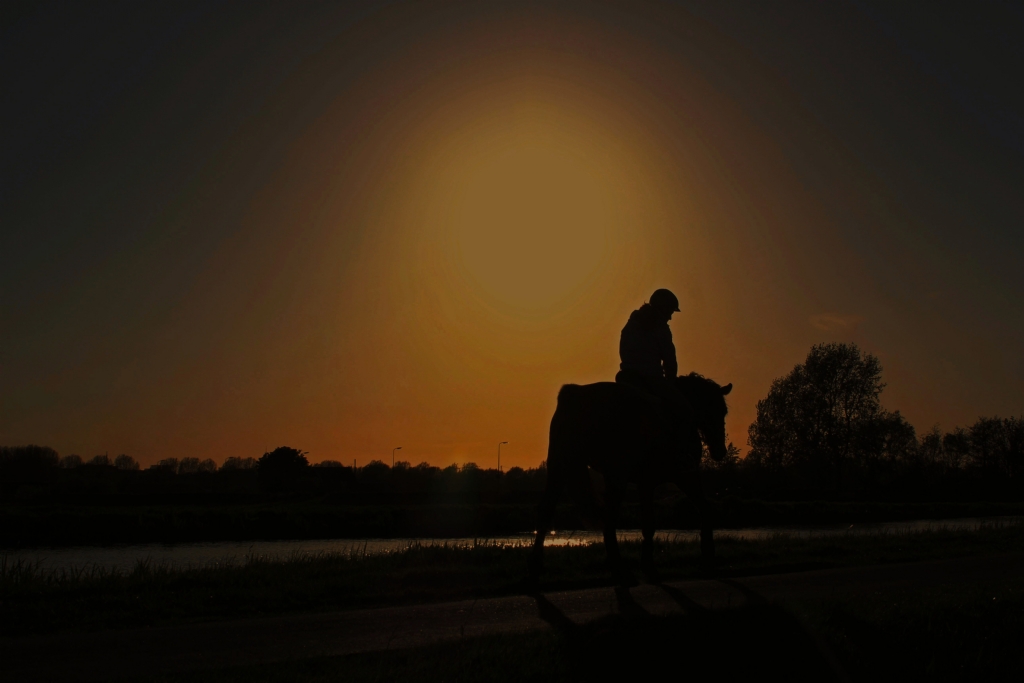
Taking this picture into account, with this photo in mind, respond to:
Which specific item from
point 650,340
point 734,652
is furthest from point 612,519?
point 734,652

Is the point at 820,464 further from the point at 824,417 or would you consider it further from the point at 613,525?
the point at 613,525

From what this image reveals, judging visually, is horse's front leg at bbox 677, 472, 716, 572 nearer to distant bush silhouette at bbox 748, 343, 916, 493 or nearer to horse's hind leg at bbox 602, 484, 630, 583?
horse's hind leg at bbox 602, 484, 630, 583

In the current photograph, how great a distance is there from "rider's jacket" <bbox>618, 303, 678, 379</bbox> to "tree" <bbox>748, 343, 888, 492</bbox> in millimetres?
60030

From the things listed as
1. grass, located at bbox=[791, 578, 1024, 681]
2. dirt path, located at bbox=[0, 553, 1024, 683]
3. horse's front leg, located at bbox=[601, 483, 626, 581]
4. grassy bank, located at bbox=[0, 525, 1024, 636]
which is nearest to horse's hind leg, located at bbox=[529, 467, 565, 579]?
grassy bank, located at bbox=[0, 525, 1024, 636]

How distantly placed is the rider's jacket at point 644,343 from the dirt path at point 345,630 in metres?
2.86

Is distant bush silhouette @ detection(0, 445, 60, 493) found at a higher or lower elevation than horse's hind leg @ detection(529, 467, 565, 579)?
higher

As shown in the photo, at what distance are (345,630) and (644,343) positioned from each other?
5492 millimetres

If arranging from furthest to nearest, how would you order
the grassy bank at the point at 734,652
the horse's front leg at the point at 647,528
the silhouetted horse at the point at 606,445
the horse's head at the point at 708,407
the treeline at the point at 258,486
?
the treeline at the point at 258,486
the horse's head at the point at 708,407
the horse's front leg at the point at 647,528
the silhouetted horse at the point at 606,445
the grassy bank at the point at 734,652

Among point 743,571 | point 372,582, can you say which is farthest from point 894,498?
point 372,582

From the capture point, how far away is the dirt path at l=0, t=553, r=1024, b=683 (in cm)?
584

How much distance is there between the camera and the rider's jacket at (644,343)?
10.4 meters

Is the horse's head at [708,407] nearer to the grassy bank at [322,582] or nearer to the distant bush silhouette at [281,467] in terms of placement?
the grassy bank at [322,582]

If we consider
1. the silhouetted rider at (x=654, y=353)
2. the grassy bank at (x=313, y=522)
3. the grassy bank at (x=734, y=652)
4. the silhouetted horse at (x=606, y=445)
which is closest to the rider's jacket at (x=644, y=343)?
the silhouetted rider at (x=654, y=353)

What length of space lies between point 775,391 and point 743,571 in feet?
199
